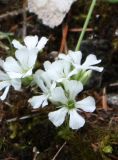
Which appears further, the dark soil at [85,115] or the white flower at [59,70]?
the dark soil at [85,115]

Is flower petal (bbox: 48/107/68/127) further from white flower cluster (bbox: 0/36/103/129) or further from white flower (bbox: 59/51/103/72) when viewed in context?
white flower (bbox: 59/51/103/72)

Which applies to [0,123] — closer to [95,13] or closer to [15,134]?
[15,134]

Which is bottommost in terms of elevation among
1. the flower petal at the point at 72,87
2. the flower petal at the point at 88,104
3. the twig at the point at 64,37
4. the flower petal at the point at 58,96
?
the flower petal at the point at 88,104

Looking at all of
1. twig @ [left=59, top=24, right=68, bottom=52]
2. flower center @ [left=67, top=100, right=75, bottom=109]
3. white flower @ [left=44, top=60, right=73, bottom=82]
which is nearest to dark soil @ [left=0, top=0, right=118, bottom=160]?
twig @ [left=59, top=24, right=68, bottom=52]

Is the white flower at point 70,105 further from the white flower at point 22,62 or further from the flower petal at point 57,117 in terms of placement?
the white flower at point 22,62

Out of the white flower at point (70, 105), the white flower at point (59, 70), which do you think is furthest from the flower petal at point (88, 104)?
the white flower at point (59, 70)

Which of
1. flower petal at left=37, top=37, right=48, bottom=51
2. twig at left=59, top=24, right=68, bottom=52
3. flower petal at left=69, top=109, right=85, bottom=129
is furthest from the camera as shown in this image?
twig at left=59, top=24, right=68, bottom=52

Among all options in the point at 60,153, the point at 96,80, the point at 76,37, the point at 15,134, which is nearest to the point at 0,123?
the point at 15,134
